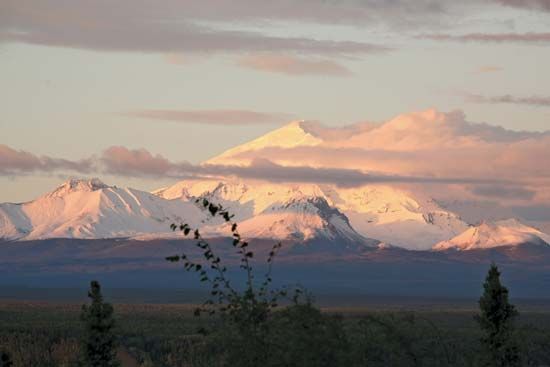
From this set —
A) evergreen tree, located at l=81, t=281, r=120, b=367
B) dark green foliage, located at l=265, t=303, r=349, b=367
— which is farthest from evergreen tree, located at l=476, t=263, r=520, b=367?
dark green foliage, located at l=265, t=303, r=349, b=367

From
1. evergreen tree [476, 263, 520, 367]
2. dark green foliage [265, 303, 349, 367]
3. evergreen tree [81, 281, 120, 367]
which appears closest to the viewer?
dark green foliage [265, 303, 349, 367]

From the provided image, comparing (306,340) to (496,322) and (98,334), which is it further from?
(98,334)

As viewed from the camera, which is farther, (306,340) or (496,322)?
(496,322)

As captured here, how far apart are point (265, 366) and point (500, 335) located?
1670 centimetres

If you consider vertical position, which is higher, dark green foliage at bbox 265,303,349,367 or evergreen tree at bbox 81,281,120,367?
dark green foliage at bbox 265,303,349,367

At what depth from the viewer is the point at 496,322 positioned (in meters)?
39.4

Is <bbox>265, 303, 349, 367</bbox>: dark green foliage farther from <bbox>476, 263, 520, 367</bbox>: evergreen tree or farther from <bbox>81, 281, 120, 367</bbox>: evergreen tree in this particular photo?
<bbox>81, 281, 120, 367</bbox>: evergreen tree

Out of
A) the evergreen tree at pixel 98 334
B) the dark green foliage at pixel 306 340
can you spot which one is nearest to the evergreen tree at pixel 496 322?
the evergreen tree at pixel 98 334

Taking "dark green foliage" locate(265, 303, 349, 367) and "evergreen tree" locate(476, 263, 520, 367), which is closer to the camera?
"dark green foliage" locate(265, 303, 349, 367)

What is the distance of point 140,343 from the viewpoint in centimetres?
9469

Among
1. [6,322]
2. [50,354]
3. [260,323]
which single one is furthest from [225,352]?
[6,322]

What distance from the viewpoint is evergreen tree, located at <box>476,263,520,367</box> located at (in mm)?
38469

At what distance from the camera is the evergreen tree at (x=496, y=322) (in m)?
38.5

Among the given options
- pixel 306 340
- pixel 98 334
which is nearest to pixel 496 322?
pixel 98 334
